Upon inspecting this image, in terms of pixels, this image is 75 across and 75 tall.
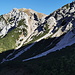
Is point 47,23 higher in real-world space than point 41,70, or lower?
higher

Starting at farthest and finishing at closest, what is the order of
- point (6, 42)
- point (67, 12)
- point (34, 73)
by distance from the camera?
point (67, 12) → point (6, 42) → point (34, 73)

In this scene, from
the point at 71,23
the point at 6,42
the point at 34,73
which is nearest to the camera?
the point at 34,73

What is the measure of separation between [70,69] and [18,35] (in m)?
175

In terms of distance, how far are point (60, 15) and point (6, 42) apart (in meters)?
84.1

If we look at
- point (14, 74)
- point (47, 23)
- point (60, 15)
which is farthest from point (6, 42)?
point (14, 74)

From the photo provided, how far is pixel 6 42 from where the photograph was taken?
590 feet

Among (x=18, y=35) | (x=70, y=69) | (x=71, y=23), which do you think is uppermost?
(x=18, y=35)

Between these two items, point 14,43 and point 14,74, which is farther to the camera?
point 14,43

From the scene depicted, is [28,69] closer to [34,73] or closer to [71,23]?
[34,73]

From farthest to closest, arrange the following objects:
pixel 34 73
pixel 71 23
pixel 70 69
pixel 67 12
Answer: pixel 67 12, pixel 71 23, pixel 34 73, pixel 70 69

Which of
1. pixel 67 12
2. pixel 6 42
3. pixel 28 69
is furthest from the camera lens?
pixel 67 12

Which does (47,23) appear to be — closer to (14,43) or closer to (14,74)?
(14,43)

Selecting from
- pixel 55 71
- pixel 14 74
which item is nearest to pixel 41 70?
pixel 55 71

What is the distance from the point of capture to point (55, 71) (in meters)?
28.6
